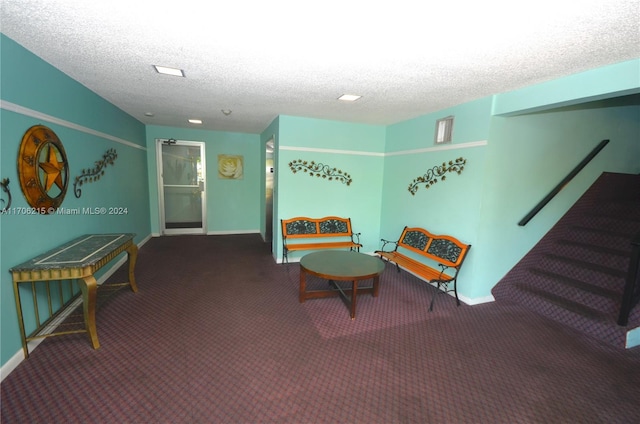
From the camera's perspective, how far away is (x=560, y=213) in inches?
138

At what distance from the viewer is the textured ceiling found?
1455mm

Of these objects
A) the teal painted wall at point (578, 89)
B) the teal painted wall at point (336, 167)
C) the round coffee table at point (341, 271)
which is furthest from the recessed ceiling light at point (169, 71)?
the teal painted wall at point (578, 89)

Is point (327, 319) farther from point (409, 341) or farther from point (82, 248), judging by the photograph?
point (82, 248)

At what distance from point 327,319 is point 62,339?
2313 mm

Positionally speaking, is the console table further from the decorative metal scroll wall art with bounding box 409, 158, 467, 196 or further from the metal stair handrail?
the metal stair handrail

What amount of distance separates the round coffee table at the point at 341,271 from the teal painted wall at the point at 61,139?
2004 mm

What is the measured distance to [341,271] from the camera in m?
2.87

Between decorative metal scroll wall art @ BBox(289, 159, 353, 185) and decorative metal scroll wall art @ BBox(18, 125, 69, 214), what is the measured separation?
261 centimetres

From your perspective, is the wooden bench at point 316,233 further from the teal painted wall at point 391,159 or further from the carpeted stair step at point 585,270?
the carpeted stair step at point 585,270

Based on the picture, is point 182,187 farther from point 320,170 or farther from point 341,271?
point 341,271

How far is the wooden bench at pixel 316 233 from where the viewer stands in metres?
4.18

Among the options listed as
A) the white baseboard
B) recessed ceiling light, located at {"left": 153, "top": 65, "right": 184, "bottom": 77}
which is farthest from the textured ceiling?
the white baseboard

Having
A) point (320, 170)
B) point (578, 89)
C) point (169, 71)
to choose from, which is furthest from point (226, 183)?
point (578, 89)

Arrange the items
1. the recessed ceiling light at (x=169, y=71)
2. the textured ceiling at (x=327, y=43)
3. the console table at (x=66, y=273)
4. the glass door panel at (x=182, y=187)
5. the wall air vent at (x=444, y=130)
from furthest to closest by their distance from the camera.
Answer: the glass door panel at (x=182, y=187), the wall air vent at (x=444, y=130), the recessed ceiling light at (x=169, y=71), the console table at (x=66, y=273), the textured ceiling at (x=327, y=43)
